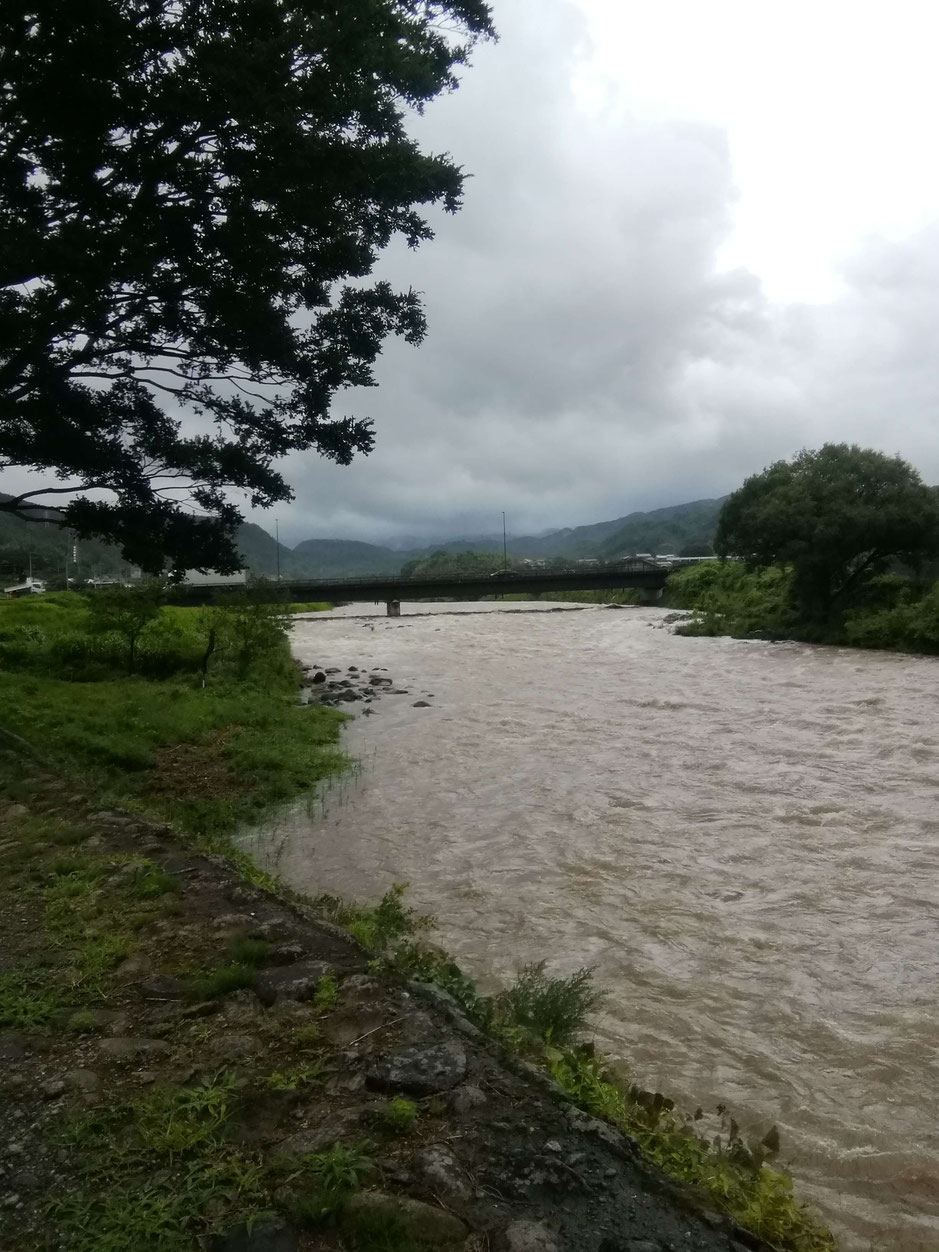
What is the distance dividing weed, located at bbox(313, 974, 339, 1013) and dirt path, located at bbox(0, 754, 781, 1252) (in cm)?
1

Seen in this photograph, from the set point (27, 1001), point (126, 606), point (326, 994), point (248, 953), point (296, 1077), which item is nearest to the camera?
point (296, 1077)

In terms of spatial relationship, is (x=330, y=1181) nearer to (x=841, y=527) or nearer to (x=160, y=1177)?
(x=160, y=1177)

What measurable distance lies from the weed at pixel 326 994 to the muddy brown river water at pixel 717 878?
7.75 feet

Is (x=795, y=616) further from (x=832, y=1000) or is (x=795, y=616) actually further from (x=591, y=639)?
(x=832, y=1000)

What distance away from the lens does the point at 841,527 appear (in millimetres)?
35500


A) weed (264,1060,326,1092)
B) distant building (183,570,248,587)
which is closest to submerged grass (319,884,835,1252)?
weed (264,1060,326,1092)

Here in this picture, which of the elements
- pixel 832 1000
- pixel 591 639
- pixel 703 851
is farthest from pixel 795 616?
pixel 832 1000

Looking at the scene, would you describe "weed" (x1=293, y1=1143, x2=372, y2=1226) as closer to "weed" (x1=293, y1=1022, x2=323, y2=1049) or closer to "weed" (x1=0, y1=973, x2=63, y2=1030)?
"weed" (x1=293, y1=1022, x2=323, y2=1049)

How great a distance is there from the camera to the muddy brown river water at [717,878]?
535 cm

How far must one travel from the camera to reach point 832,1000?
662 centimetres

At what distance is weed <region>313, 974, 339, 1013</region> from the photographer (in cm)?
446

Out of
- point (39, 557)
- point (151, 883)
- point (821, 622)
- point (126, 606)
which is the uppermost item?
point (39, 557)

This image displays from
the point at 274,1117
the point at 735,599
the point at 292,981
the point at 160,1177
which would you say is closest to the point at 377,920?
the point at 292,981

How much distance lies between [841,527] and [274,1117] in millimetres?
36546
